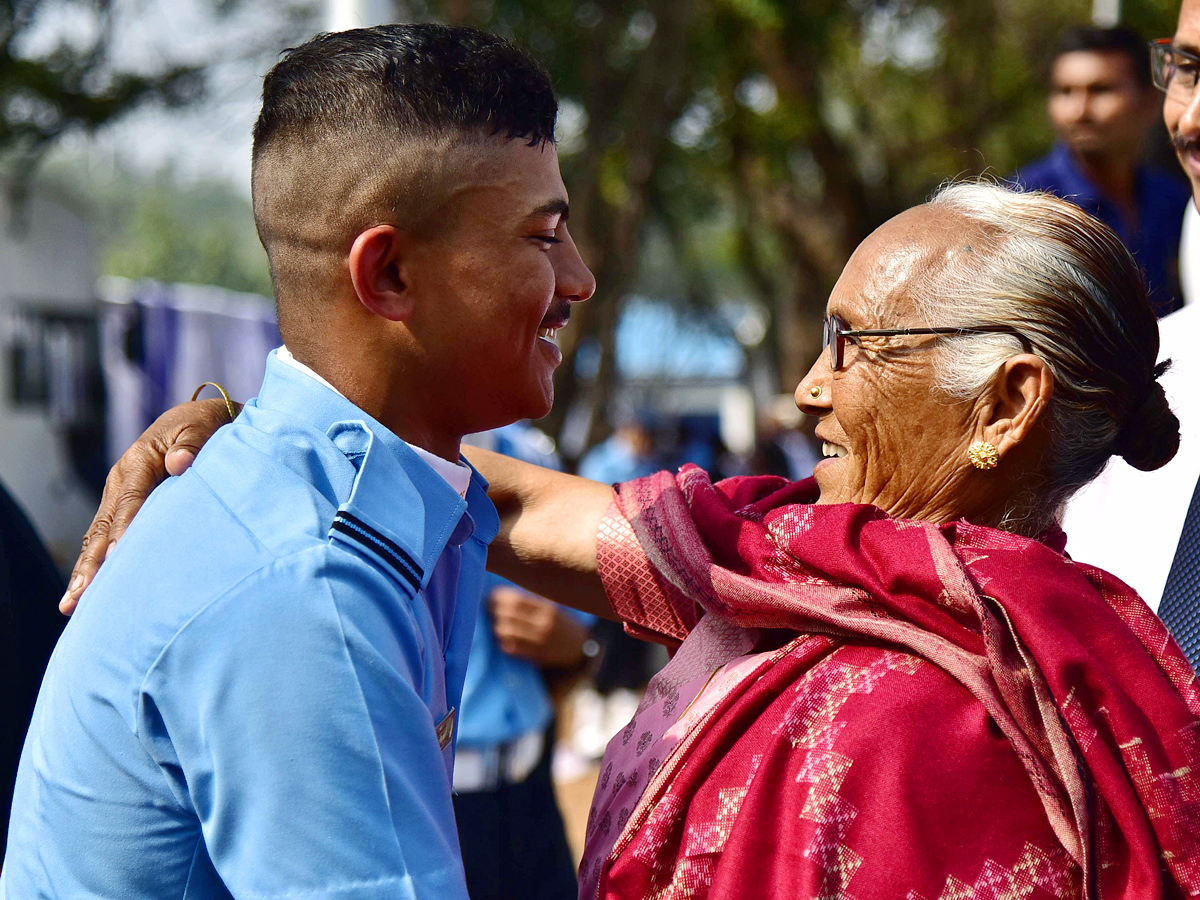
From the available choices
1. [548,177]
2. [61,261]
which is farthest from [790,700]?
[61,261]

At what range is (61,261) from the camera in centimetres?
762

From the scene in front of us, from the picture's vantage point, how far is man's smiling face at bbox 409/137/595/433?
4.51 feet

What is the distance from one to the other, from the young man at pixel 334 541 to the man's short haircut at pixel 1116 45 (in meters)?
4.07

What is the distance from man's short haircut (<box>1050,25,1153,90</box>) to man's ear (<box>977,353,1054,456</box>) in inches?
147

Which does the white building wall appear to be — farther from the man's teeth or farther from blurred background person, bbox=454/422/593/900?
the man's teeth

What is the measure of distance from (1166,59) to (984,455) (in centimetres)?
128

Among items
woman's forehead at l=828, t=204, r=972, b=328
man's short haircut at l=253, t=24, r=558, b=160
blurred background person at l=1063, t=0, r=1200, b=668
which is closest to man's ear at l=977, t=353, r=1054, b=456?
woman's forehead at l=828, t=204, r=972, b=328

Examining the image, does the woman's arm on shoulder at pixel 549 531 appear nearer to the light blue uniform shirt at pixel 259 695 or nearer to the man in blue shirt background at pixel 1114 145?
the light blue uniform shirt at pixel 259 695

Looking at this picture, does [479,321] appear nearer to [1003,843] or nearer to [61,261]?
[1003,843]

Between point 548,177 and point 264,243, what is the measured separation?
14.8 inches

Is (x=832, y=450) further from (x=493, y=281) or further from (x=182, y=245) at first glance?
(x=182, y=245)

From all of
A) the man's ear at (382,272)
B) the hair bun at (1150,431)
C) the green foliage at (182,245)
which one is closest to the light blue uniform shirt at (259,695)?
the man's ear at (382,272)

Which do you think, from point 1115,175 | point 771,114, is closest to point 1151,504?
point 1115,175

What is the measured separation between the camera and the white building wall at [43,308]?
7047mm
